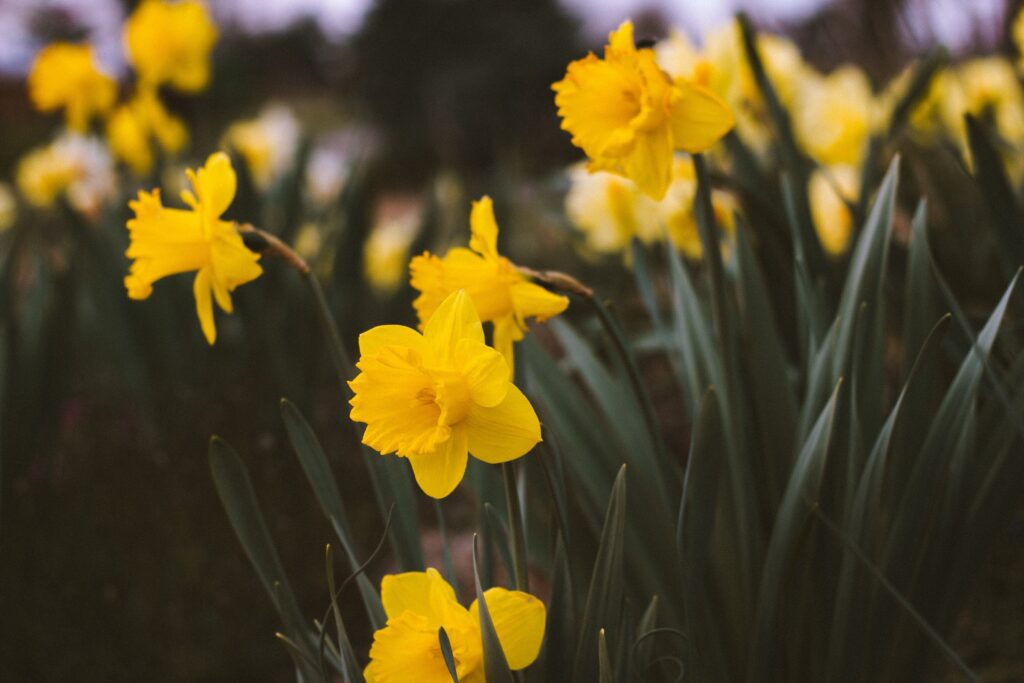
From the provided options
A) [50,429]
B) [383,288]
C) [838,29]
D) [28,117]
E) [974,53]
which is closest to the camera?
[50,429]

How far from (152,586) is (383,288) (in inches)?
57.5

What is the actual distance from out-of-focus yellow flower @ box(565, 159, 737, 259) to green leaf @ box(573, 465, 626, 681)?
3.24ft

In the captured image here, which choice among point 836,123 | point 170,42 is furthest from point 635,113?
point 170,42

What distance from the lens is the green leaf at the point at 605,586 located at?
0.70 m

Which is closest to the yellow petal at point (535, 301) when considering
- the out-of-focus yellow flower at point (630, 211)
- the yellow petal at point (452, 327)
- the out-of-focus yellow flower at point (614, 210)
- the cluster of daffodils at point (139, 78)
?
the yellow petal at point (452, 327)

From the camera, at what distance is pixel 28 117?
39.4ft

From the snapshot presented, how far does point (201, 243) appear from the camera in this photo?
85 cm

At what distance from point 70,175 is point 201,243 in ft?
8.46

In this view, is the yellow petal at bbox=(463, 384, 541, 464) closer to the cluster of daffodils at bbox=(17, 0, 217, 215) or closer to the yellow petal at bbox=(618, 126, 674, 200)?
the yellow petal at bbox=(618, 126, 674, 200)

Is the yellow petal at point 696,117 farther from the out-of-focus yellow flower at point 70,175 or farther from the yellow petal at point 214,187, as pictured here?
the out-of-focus yellow flower at point 70,175

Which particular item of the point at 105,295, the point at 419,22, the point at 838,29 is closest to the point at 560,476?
the point at 105,295

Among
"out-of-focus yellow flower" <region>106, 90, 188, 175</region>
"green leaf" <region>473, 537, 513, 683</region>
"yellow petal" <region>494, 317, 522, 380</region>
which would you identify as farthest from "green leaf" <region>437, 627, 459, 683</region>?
"out-of-focus yellow flower" <region>106, 90, 188, 175</region>

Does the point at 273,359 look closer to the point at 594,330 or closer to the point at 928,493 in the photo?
the point at 594,330

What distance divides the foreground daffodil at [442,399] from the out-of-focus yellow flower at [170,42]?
1.95 meters
